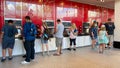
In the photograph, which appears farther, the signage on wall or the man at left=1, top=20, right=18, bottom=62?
the signage on wall

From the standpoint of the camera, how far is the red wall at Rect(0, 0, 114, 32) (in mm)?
6903

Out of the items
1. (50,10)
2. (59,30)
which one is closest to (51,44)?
(59,30)

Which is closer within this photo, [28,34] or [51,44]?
[28,34]

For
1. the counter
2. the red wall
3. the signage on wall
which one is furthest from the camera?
the signage on wall

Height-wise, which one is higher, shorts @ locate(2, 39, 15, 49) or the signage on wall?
the signage on wall

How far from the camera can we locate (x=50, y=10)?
8.27m

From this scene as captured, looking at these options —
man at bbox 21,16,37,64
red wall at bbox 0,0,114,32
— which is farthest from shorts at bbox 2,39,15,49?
red wall at bbox 0,0,114,32

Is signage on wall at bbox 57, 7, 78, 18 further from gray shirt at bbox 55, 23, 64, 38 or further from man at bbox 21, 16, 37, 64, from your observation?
man at bbox 21, 16, 37, 64

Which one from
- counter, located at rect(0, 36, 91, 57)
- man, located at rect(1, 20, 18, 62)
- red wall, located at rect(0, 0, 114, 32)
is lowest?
counter, located at rect(0, 36, 91, 57)

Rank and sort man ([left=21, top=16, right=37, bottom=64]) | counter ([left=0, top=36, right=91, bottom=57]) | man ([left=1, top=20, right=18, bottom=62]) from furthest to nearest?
counter ([left=0, top=36, right=91, bottom=57])
man ([left=1, top=20, right=18, bottom=62])
man ([left=21, top=16, right=37, bottom=64])

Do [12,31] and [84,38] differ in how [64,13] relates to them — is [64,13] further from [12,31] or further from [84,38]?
[12,31]

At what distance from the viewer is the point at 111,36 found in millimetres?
8742

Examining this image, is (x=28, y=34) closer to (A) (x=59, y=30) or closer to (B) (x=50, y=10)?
(A) (x=59, y=30)

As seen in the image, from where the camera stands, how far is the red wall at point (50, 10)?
690 centimetres
